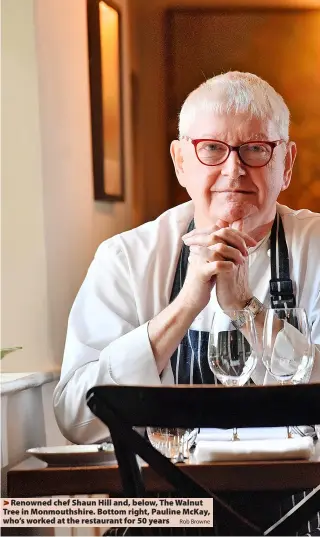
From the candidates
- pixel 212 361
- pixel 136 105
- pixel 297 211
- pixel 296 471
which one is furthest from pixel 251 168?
pixel 296 471

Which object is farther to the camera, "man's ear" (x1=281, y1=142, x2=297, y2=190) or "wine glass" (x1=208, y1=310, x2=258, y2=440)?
"man's ear" (x1=281, y1=142, x2=297, y2=190)

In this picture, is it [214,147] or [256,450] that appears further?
[214,147]

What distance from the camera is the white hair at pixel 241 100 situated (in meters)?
1.22

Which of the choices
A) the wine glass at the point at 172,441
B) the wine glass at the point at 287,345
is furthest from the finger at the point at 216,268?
the wine glass at the point at 172,441

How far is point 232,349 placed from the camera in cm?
104

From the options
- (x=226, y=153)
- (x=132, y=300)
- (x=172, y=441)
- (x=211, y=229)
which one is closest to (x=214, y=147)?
(x=226, y=153)

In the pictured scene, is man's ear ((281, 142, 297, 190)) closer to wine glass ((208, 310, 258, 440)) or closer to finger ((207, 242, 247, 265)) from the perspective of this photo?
finger ((207, 242, 247, 265))

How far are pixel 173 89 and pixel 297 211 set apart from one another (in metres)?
0.26

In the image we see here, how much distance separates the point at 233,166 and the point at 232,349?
305 millimetres

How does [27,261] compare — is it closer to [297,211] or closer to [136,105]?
[136,105]

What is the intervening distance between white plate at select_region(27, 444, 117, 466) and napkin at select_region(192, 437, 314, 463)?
0.43 ft

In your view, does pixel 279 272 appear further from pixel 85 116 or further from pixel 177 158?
pixel 85 116

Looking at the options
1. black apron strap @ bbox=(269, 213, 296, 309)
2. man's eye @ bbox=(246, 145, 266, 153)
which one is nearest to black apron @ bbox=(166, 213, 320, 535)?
black apron strap @ bbox=(269, 213, 296, 309)

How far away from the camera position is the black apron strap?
1207 mm
